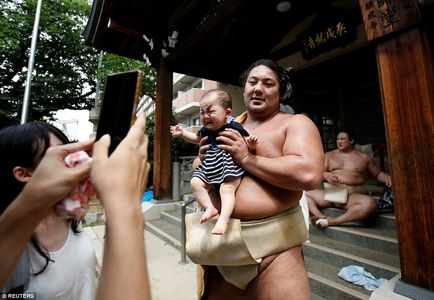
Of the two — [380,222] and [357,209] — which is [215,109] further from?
[380,222]

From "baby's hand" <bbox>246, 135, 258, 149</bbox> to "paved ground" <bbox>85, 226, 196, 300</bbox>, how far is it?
2.64 meters

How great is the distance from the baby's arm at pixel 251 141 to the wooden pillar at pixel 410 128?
1579 mm

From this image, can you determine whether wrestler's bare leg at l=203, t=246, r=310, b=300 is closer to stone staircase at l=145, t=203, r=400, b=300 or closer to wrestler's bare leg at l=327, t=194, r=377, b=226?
stone staircase at l=145, t=203, r=400, b=300

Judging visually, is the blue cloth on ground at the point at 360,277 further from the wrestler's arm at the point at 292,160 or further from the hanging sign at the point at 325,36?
the hanging sign at the point at 325,36

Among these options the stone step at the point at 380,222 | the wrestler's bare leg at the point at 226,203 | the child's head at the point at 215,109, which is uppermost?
the child's head at the point at 215,109

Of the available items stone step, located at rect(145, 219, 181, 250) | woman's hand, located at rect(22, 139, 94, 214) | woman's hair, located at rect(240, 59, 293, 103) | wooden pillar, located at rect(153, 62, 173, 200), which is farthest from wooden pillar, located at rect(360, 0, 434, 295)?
wooden pillar, located at rect(153, 62, 173, 200)

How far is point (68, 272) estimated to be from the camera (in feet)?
4.78

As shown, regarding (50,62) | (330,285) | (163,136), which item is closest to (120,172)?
(330,285)

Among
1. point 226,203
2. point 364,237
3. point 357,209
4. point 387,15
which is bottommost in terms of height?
point 364,237

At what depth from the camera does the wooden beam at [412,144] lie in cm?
205

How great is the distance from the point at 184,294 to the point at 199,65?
605 centimetres

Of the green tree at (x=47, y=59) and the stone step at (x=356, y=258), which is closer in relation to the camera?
the stone step at (x=356, y=258)

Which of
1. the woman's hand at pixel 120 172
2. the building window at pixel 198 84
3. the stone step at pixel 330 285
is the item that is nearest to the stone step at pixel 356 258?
the stone step at pixel 330 285

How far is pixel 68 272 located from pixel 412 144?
2.84 meters
